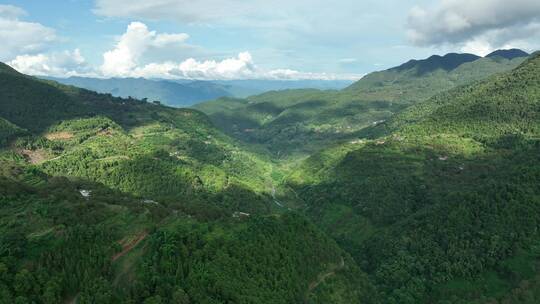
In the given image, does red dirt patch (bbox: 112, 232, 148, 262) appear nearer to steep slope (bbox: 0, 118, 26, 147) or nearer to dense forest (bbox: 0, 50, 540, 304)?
dense forest (bbox: 0, 50, 540, 304)

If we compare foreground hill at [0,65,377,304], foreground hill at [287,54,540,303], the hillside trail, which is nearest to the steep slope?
foreground hill at [0,65,377,304]

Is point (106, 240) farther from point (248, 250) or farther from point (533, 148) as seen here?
point (533, 148)

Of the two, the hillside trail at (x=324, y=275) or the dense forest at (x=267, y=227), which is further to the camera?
the hillside trail at (x=324, y=275)

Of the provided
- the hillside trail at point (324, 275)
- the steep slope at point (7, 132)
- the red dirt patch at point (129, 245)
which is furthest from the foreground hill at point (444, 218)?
the steep slope at point (7, 132)

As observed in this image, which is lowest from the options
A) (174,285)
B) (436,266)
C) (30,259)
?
(436,266)

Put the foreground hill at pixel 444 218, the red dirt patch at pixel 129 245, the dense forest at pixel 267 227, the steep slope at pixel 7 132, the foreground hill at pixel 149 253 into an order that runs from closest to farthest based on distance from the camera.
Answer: the foreground hill at pixel 149 253
the dense forest at pixel 267 227
the red dirt patch at pixel 129 245
the foreground hill at pixel 444 218
the steep slope at pixel 7 132

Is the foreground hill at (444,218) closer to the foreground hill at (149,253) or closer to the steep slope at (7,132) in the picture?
the foreground hill at (149,253)

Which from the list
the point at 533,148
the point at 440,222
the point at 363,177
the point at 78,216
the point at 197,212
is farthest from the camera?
the point at 363,177

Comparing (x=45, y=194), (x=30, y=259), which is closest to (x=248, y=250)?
(x=30, y=259)
